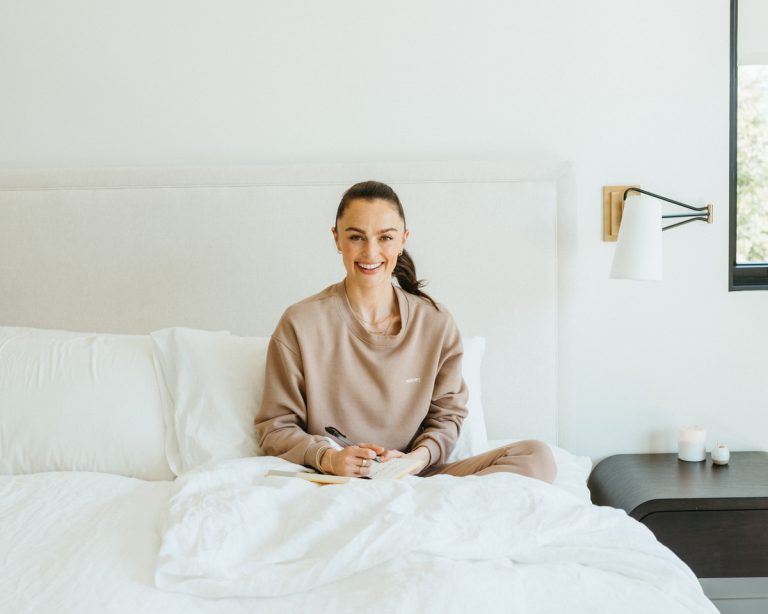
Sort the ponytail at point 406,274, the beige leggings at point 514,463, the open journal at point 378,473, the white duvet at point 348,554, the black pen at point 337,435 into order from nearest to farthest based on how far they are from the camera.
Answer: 1. the white duvet at point 348,554
2. the open journal at point 378,473
3. the beige leggings at point 514,463
4. the black pen at point 337,435
5. the ponytail at point 406,274

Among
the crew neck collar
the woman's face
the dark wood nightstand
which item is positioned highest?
the woman's face

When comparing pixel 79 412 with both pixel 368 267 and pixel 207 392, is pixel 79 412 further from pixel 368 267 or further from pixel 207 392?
pixel 368 267

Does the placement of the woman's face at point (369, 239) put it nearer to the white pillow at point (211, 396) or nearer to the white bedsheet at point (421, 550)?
the white pillow at point (211, 396)

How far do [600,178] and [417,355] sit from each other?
85 centimetres

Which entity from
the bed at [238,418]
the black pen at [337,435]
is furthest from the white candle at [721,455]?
the black pen at [337,435]

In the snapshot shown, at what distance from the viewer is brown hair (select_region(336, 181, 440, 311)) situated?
6.01ft

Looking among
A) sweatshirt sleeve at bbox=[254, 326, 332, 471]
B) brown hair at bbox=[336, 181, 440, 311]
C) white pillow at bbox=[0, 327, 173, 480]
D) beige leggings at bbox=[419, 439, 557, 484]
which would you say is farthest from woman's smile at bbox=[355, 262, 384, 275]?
white pillow at bbox=[0, 327, 173, 480]

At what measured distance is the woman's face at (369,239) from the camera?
1.81 metres

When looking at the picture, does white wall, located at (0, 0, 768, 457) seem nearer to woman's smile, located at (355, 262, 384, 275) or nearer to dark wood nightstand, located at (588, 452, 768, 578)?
dark wood nightstand, located at (588, 452, 768, 578)

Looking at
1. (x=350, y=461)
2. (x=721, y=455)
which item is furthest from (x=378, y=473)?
(x=721, y=455)

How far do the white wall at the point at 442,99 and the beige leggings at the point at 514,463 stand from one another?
588 mm

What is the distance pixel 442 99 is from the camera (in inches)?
90.6

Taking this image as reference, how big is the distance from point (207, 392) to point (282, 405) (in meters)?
0.19

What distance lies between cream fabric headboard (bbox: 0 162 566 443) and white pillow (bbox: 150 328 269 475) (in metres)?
0.33
